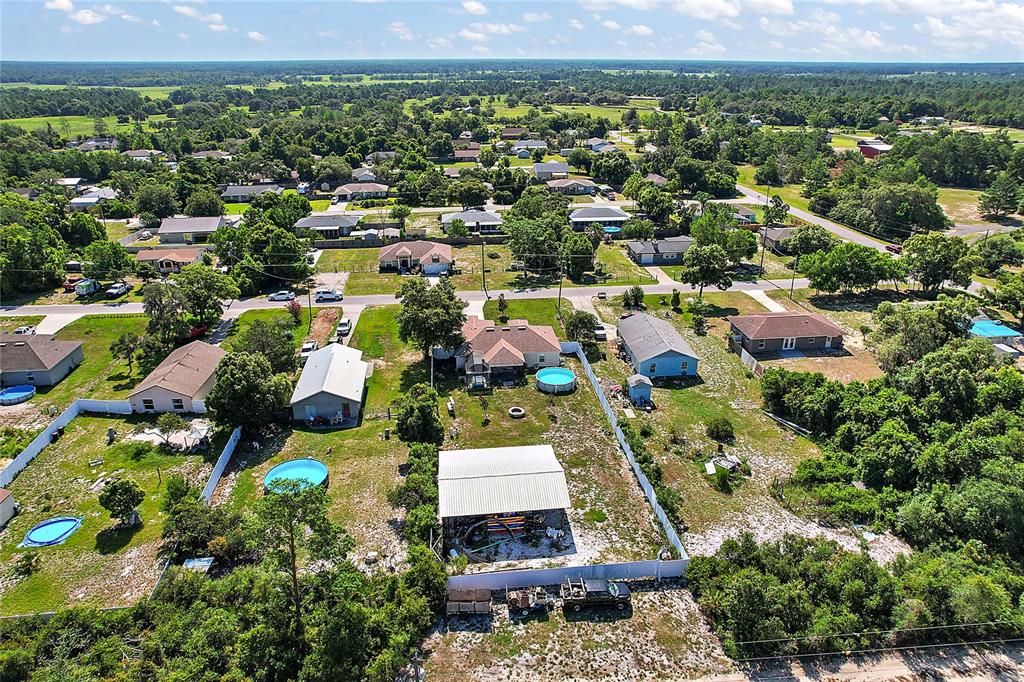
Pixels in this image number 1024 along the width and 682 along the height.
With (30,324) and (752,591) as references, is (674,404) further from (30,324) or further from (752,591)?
(30,324)

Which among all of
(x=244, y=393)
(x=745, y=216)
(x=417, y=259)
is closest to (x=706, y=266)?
(x=417, y=259)

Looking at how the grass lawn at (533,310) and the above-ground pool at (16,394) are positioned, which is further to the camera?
the grass lawn at (533,310)

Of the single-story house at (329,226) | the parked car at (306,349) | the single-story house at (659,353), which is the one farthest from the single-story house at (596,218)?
the parked car at (306,349)

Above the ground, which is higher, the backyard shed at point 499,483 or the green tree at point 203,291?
the green tree at point 203,291

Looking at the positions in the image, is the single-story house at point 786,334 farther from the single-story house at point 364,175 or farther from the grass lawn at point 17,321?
the single-story house at point 364,175

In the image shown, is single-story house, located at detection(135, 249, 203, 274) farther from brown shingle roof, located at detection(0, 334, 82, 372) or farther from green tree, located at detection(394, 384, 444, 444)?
green tree, located at detection(394, 384, 444, 444)

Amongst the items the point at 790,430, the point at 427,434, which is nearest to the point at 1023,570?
the point at 790,430

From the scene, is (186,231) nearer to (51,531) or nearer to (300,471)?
(51,531)
